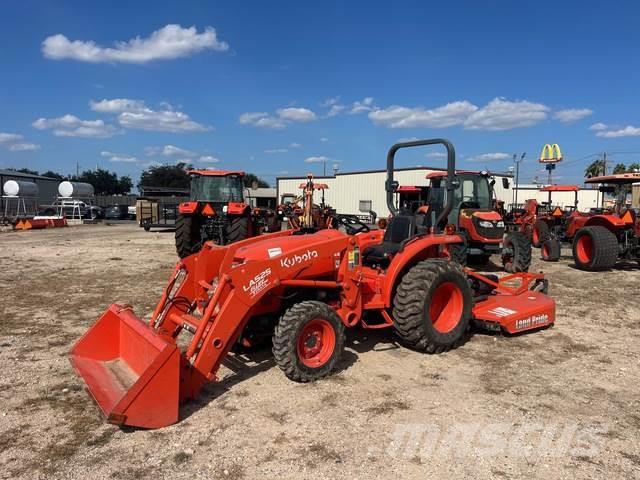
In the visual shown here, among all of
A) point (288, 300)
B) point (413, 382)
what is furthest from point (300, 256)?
point (413, 382)

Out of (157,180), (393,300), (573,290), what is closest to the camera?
(393,300)

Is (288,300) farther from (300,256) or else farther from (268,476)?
(268,476)

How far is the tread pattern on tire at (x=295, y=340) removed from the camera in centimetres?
403

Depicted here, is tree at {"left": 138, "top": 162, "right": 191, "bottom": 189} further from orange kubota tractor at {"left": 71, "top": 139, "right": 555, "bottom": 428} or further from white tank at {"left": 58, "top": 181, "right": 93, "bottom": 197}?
orange kubota tractor at {"left": 71, "top": 139, "right": 555, "bottom": 428}

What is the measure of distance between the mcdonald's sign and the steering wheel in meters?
44.4

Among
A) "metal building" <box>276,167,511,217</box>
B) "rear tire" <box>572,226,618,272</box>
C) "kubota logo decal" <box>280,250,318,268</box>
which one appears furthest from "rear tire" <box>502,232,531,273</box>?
"metal building" <box>276,167,511,217</box>

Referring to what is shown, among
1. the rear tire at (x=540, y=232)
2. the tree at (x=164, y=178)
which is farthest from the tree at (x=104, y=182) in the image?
the rear tire at (x=540, y=232)

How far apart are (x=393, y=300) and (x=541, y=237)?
Answer: 1129 centimetres

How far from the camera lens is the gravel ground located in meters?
3.00

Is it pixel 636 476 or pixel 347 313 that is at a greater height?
pixel 347 313

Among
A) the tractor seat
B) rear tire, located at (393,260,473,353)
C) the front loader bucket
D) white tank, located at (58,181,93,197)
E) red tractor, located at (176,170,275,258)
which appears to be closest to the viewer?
the front loader bucket

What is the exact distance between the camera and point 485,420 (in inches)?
141

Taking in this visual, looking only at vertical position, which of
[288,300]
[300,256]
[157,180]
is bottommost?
[288,300]

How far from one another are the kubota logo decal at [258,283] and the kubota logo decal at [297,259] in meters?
0.19
